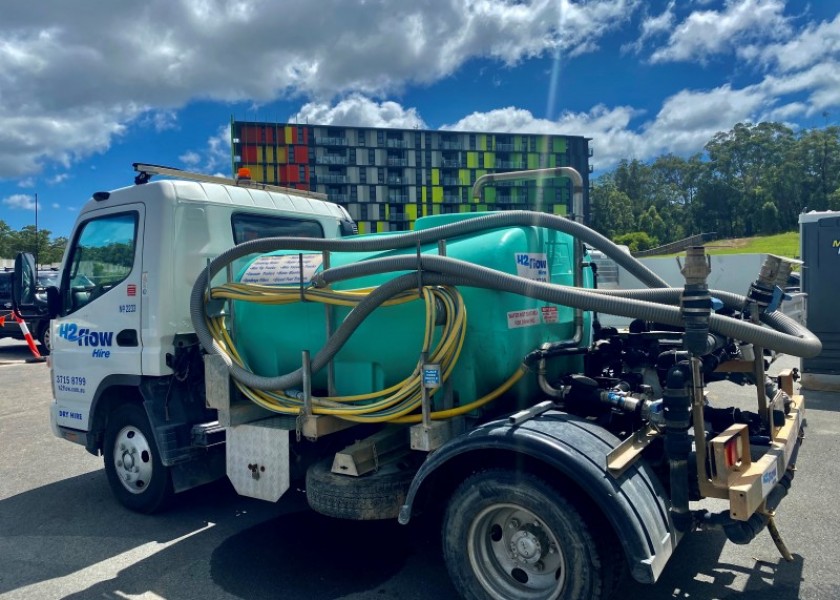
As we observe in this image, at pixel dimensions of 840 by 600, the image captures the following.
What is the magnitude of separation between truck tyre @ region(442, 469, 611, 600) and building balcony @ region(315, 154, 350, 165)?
81754mm

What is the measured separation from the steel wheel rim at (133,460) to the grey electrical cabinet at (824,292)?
8.98m

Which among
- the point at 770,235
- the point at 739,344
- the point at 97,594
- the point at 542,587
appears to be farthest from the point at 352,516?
the point at 770,235

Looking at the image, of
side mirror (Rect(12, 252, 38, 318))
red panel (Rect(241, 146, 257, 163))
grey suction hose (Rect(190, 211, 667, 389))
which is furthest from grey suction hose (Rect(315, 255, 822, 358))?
red panel (Rect(241, 146, 257, 163))

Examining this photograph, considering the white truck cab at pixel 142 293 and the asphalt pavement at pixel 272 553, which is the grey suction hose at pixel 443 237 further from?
the asphalt pavement at pixel 272 553

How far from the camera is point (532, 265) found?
386 cm

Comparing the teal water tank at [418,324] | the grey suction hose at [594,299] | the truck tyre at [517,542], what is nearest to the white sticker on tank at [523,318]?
the teal water tank at [418,324]

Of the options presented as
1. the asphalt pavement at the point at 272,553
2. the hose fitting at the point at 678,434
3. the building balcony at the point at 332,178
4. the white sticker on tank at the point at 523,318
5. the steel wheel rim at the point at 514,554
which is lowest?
the asphalt pavement at the point at 272,553

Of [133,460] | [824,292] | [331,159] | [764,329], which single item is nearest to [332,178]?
[331,159]

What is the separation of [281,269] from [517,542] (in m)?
2.32

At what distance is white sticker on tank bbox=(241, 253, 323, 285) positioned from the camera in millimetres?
4191

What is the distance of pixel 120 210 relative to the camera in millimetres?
5004

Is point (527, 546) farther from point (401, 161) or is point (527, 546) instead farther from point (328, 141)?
point (401, 161)

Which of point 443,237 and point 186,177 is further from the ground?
point 186,177

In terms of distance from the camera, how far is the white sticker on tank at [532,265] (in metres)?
3.73
